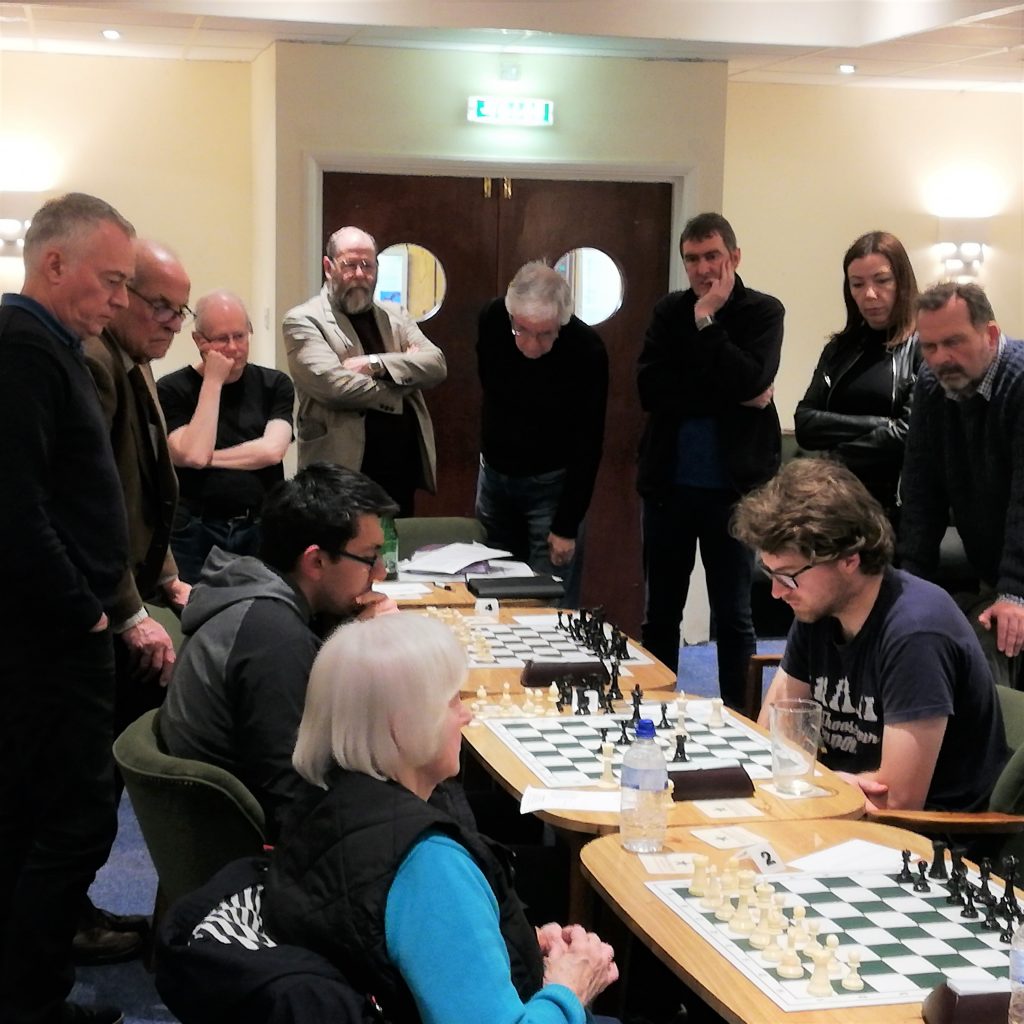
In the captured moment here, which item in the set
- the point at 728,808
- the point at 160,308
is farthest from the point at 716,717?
the point at 160,308


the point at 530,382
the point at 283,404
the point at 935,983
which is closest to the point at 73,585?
the point at 935,983

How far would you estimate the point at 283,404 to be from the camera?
4898 mm

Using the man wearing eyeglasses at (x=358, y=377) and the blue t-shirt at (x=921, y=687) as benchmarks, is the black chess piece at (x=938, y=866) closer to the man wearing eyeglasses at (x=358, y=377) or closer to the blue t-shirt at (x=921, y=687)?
the blue t-shirt at (x=921, y=687)

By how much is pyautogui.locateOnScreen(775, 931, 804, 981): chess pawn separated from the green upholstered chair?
0.79 m

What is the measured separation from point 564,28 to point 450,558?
8.04 feet

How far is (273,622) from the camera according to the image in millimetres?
2586

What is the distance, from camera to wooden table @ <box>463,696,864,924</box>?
2490mm

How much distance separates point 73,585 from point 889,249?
→ 9.08 feet

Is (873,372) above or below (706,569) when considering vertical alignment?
above

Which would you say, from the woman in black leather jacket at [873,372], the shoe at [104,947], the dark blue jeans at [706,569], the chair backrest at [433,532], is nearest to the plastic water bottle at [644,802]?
the shoe at [104,947]

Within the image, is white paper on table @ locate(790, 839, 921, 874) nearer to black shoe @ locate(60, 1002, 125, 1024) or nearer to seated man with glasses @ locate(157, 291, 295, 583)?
black shoe @ locate(60, 1002, 125, 1024)

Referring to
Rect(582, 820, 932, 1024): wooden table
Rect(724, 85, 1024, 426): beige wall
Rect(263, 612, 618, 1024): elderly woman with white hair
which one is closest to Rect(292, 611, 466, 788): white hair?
Rect(263, 612, 618, 1024): elderly woman with white hair

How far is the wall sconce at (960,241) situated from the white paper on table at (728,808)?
6.19m

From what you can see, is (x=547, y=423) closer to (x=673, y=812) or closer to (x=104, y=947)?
(x=104, y=947)
